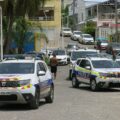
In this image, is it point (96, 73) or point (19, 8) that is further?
point (19, 8)

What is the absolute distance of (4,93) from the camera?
696 inches

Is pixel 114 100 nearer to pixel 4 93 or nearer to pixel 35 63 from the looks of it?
pixel 35 63

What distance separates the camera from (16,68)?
19.0m

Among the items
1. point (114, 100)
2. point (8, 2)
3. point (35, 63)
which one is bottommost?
point (114, 100)

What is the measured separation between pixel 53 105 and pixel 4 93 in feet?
8.59

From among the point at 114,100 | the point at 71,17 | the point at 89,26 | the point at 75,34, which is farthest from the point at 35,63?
the point at 71,17

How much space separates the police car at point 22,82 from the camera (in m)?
17.7

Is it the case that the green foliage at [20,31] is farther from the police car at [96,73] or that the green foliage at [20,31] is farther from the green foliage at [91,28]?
the green foliage at [91,28]

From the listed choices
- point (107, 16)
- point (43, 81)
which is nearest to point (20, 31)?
point (43, 81)

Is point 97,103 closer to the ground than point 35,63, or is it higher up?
closer to the ground

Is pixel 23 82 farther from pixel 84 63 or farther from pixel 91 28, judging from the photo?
pixel 91 28

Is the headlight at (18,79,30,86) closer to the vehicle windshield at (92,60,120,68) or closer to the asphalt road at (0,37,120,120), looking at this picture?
the asphalt road at (0,37,120,120)

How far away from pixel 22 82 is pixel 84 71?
1135 cm

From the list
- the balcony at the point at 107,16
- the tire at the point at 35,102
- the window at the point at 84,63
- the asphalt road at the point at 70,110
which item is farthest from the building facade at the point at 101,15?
the tire at the point at 35,102
